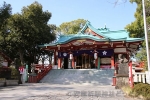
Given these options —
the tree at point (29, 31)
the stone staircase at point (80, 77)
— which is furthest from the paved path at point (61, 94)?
the tree at point (29, 31)

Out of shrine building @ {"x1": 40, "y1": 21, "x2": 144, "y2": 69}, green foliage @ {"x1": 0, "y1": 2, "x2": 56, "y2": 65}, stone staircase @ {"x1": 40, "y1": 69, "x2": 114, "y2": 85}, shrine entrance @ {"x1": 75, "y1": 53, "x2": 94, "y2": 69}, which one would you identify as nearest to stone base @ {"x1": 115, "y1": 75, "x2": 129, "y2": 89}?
stone staircase @ {"x1": 40, "y1": 69, "x2": 114, "y2": 85}

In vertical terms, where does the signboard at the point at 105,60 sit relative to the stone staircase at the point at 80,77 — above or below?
above

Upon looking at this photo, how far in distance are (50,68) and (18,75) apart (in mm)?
6846

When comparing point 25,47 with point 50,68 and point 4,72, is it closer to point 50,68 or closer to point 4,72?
point 50,68

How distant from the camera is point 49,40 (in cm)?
3306

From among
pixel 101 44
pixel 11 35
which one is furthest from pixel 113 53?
pixel 11 35

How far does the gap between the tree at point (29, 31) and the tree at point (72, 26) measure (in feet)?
37.9

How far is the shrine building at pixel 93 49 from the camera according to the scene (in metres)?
25.0

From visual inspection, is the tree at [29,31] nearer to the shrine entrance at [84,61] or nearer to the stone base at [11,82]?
the shrine entrance at [84,61]

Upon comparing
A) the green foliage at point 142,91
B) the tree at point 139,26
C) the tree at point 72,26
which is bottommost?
the green foliage at point 142,91

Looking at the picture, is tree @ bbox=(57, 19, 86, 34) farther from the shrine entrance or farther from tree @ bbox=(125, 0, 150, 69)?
tree @ bbox=(125, 0, 150, 69)

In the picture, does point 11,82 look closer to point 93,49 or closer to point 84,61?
point 93,49

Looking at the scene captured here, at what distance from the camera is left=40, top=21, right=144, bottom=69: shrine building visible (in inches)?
984

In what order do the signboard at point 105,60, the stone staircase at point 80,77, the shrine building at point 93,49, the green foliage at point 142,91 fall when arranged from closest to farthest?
the green foliage at point 142,91 < the stone staircase at point 80,77 < the shrine building at point 93,49 < the signboard at point 105,60
